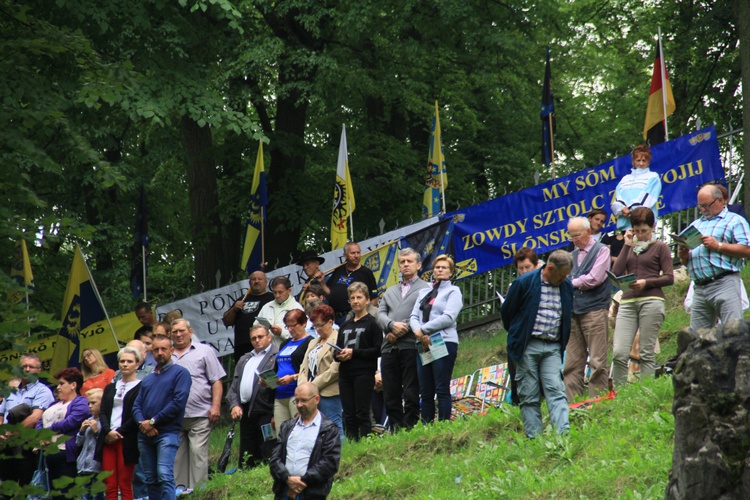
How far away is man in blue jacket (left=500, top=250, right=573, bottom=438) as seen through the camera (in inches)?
334

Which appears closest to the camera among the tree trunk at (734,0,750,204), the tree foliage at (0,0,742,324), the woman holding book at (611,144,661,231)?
the woman holding book at (611,144,661,231)

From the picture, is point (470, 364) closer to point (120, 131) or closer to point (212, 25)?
point (212, 25)

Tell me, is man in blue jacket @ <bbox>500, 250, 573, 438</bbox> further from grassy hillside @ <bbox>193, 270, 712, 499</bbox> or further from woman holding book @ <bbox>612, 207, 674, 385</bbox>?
woman holding book @ <bbox>612, 207, 674, 385</bbox>

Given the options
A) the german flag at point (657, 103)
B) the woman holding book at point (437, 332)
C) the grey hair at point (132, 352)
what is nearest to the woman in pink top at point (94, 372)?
the grey hair at point (132, 352)

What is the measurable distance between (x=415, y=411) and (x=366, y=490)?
1599mm

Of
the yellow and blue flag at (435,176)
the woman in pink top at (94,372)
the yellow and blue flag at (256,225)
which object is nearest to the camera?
the woman in pink top at (94,372)

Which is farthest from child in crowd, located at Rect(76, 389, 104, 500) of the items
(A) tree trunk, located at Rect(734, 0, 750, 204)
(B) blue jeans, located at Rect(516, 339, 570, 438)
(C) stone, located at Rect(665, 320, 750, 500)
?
(A) tree trunk, located at Rect(734, 0, 750, 204)

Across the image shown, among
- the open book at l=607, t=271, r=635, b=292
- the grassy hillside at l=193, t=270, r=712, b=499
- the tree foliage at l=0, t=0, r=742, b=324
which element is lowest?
the grassy hillside at l=193, t=270, r=712, b=499

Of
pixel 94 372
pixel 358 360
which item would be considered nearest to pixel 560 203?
pixel 358 360

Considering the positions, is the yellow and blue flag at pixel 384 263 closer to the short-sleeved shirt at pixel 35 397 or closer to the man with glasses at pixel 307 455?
the short-sleeved shirt at pixel 35 397

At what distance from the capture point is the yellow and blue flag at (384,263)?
14.2m

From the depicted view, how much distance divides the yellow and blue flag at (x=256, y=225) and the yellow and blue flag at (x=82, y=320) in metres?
2.60

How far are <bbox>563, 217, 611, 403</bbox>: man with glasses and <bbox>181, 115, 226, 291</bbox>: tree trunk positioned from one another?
10762 mm

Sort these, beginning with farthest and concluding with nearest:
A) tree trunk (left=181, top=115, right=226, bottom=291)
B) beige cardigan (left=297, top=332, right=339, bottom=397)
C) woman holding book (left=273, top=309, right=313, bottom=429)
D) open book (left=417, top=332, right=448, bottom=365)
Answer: tree trunk (left=181, top=115, right=226, bottom=291)
woman holding book (left=273, top=309, right=313, bottom=429)
beige cardigan (left=297, top=332, right=339, bottom=397)
open book (left=417, top=332, right=448, bottom=365)
